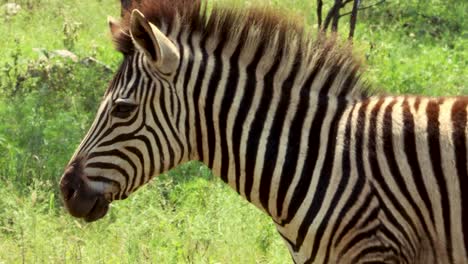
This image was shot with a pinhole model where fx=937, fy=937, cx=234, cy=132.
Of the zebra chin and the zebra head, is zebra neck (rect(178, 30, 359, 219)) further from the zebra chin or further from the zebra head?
the zebra chin

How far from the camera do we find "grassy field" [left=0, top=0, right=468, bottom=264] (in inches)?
265

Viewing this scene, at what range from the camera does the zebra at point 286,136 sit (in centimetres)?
431

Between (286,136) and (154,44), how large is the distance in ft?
2.53

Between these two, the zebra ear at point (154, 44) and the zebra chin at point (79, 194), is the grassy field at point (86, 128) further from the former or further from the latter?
the zebra chin at point (79, 194)

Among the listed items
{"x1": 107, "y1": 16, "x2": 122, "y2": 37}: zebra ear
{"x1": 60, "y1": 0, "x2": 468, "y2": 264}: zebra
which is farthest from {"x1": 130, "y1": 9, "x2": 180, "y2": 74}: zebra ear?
{"x1": 107, "y1": 16, "x2": 122, "y2": 37}: zebra ear

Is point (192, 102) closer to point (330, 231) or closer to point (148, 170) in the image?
point (148, 170)

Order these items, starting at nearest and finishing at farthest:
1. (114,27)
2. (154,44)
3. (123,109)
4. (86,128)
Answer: (154,44), (123,109), (114,27), (86,128)

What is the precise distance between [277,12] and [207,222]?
262 cm

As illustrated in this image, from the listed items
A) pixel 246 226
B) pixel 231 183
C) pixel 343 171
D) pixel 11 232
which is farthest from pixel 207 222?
pixel 343 171

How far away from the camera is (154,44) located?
4.50m

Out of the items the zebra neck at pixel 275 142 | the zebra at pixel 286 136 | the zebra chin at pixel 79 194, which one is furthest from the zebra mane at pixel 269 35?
A: the zebra chin at pixel 79 194

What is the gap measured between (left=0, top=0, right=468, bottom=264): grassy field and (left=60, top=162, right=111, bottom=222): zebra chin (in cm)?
152

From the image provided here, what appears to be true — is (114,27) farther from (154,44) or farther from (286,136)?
(286,136)

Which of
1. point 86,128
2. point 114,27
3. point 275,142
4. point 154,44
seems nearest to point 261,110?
point 275,142
